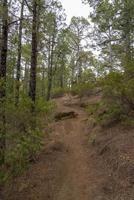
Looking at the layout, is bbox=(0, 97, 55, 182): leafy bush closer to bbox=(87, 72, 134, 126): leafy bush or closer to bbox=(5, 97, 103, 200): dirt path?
bbox=(5, 97, 103, 200): dirt path

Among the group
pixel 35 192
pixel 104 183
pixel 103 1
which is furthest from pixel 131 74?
pixel 103 1

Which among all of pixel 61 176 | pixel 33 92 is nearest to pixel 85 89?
pixel 33 92

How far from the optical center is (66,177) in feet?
35.1

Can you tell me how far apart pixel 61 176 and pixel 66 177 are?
20cm

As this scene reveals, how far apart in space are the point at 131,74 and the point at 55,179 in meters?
5.22

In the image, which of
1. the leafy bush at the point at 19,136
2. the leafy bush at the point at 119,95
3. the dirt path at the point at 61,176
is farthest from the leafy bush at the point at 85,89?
the leafy bush at the point at 19,136

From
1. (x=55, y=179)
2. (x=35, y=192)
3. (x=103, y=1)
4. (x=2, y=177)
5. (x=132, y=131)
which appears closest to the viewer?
(x=2, y=177)

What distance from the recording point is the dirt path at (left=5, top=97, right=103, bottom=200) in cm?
959

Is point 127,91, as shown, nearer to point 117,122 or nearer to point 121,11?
point 117,122

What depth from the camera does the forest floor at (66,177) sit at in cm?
942

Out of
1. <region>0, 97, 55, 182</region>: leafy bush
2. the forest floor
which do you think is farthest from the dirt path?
<region>0, 97, 55, 182</region>: leafy bush

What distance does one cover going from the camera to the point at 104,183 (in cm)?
962

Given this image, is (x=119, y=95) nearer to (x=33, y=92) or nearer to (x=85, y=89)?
(x=33, y=92)

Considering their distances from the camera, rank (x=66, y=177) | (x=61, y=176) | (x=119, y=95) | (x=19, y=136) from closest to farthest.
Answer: (x=19, y=136)
(x=66, y=177)
(x=61, y=176)
(x=119, y=95)
